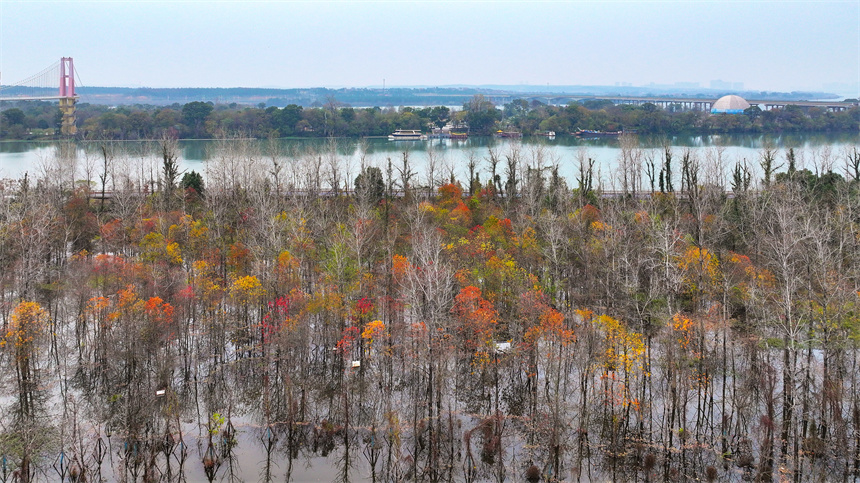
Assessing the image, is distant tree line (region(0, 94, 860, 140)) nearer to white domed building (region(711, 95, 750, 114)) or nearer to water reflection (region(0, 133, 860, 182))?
water reflection (region(0, 133, 860, 182))

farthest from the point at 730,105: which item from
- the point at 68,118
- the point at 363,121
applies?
the point at 68,118

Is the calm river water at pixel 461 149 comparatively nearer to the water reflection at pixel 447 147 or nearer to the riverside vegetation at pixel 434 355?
the water reflection at pixel 447 147

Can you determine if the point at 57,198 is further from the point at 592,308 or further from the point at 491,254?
the point at 592,308

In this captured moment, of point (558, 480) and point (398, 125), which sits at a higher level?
point (398, 125)

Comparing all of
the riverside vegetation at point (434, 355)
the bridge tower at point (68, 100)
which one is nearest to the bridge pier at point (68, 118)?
the bridge tower at point (68, 100)

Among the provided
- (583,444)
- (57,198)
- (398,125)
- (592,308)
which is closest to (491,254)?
(592,308)

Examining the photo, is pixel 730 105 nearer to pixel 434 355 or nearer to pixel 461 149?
pixel 461 149
